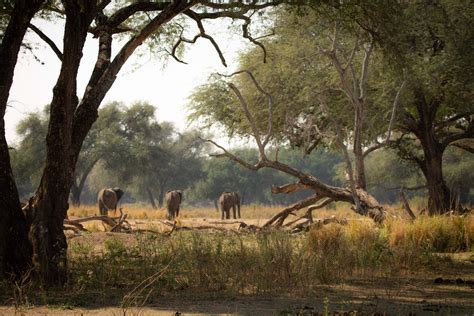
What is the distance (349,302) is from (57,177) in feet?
13.0

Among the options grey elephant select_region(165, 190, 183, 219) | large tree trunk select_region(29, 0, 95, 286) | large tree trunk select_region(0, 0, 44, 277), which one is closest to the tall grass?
large tree trunk select_region(29, 0, 95, 286)

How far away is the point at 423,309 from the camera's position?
7.48 meters

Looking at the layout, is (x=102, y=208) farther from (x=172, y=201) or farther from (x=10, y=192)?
(x=10, y=192)

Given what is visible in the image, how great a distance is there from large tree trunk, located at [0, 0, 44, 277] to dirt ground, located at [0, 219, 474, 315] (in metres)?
1.41

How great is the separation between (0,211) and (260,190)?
68696 mm

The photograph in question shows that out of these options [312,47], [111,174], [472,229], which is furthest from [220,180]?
[472,229]

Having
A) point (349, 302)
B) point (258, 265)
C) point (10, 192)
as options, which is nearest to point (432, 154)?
point (258, 265)

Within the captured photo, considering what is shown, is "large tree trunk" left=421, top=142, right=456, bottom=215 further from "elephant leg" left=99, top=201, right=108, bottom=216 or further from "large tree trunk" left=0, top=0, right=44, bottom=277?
"elephant leg" left=99, top=201, right=108, bottom=216

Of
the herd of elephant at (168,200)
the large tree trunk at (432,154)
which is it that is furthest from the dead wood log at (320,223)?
the herd of elephant at (168,200)

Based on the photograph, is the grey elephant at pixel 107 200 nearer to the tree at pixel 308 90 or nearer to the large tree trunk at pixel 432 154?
the tree at pixel 308 90

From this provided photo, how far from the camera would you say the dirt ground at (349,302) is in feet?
23.7

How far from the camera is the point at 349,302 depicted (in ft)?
25.5

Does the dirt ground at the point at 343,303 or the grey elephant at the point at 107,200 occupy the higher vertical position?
the grey elephant at the point at 107,200

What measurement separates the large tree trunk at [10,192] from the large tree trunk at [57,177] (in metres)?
0.21
